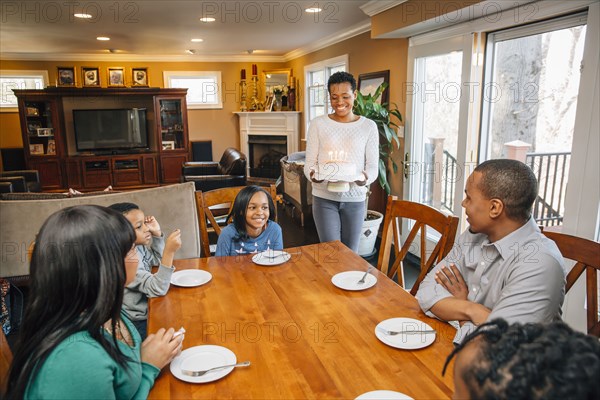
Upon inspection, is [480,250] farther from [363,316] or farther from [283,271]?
[283,271]

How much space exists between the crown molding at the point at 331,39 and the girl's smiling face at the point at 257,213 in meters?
3.35

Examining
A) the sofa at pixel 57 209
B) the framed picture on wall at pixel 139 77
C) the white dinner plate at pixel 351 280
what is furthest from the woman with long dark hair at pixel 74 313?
the framed picture on wall at pixel 139 77

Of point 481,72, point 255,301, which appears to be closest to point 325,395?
point 255,301

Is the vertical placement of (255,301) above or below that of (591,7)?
below

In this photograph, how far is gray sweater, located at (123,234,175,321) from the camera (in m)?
1.61

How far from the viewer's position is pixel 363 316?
4.66 ft

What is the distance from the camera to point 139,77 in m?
7.99

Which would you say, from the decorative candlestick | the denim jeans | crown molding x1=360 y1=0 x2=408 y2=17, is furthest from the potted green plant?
the decorative candlestick

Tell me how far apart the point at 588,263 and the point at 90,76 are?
826 centimetres

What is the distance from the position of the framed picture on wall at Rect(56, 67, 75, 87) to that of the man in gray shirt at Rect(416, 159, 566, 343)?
316 inches

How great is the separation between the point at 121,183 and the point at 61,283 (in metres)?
7.39

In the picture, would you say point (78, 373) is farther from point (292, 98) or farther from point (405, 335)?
point (292, 98)

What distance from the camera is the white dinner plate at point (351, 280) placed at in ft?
5.32

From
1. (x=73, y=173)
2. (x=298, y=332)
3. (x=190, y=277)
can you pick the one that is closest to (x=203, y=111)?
(x=73, y=173)
